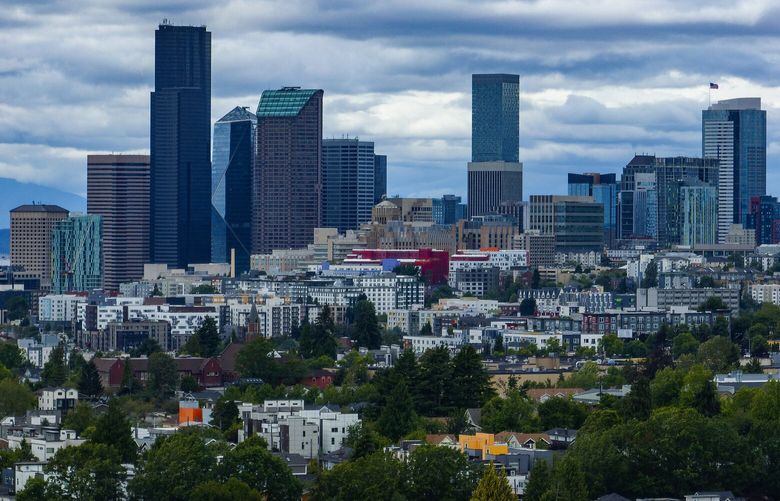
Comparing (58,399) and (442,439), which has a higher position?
(442,439)

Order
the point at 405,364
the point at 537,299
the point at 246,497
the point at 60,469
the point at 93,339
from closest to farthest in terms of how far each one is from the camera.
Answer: the point at 246,497 → the point at 60,469 → the point at 405,364 → the point at 93,339 → the point at 537,299

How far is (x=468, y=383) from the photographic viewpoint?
110 meters

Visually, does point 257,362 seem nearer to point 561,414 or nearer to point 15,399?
point 15,399

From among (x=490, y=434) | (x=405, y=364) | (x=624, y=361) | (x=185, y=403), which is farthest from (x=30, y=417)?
(x=624, y=361)

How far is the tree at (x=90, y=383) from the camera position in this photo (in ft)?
399

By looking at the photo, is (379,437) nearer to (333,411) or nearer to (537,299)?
(333,411)

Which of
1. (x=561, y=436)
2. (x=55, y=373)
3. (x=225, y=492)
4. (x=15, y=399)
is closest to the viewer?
(x=225, y=492)

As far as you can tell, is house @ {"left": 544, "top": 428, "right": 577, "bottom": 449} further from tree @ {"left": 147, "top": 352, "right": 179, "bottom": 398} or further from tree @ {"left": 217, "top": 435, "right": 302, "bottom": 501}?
tree @ {"left": 147, "top": 352, "right": 179, "bottom": 398}

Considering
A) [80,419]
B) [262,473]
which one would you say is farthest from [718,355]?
[262,473]

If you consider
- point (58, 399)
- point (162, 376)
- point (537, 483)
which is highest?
point (537, 483)

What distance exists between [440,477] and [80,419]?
26.6m

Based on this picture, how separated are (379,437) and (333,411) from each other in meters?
9.52

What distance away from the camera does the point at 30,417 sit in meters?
106

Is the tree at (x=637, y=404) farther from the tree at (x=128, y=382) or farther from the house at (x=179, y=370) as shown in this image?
the house at (x=179, y=370)
